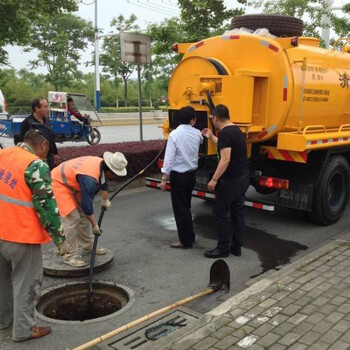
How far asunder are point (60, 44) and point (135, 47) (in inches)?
871

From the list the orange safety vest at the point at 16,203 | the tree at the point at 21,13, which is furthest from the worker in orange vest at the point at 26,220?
the tree at the point at 21,13

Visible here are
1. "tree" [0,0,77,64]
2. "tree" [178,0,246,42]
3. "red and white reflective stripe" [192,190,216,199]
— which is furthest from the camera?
"tree" [178,0,246,42]

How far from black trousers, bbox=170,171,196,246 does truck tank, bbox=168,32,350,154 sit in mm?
807

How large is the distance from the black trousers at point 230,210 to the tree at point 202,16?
7344mm

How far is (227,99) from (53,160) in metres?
2.88

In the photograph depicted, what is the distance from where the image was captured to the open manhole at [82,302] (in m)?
3.91

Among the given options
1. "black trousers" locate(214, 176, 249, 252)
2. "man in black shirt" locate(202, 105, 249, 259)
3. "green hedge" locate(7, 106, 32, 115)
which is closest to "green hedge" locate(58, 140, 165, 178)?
"man in black shirt" locate(202, 105, 249, 259)

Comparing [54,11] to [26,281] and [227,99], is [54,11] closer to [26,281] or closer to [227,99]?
[227,99]

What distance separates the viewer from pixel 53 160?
22.1 ft

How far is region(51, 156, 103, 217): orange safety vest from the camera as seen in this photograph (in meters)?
4.17

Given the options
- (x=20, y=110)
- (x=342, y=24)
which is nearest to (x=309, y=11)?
(x=342, y=24)

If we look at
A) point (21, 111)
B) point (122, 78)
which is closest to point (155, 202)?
point (21, 111)

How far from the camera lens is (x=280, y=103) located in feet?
18.1

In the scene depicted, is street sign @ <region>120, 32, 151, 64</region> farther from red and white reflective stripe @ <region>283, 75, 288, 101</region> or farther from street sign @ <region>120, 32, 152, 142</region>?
red and white reflective stripe @ <region>283, 75, 288, 101</region>
